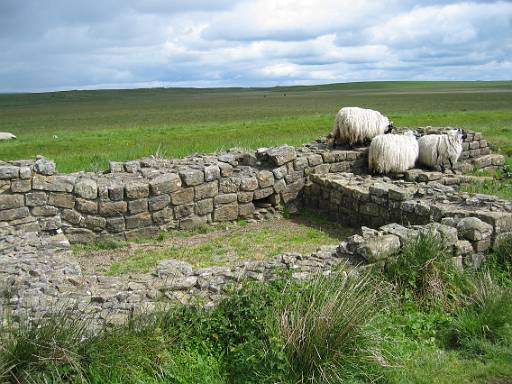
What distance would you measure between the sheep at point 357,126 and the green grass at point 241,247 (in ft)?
12.3

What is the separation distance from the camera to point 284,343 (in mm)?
4980

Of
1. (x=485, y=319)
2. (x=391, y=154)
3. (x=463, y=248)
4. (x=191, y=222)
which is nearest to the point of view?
(x=485, y=319)

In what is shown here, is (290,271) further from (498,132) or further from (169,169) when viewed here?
(498,132)

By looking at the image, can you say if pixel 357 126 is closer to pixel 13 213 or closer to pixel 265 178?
pixel 265 178

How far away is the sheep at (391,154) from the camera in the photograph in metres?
13.4

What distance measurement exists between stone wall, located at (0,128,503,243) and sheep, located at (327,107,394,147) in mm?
738

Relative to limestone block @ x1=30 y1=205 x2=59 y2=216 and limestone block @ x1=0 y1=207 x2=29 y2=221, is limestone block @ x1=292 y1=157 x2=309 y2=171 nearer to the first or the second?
limestone block @ x1=30 y1=205 x2=59 y2=216

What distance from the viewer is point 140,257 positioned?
968 centimetres

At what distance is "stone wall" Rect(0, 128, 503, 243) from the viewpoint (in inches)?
394

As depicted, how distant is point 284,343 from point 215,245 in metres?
5.59

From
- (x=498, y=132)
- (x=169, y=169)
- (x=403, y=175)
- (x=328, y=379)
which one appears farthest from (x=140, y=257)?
(x=498, y=132)

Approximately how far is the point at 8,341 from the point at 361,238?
4710mm

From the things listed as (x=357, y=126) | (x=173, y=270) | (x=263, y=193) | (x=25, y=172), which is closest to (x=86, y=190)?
(x=25, y=172)

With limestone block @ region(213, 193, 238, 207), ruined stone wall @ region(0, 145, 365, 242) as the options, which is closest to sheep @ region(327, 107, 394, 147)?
ruined stone wall @ region(0, 145, 365, 242)
